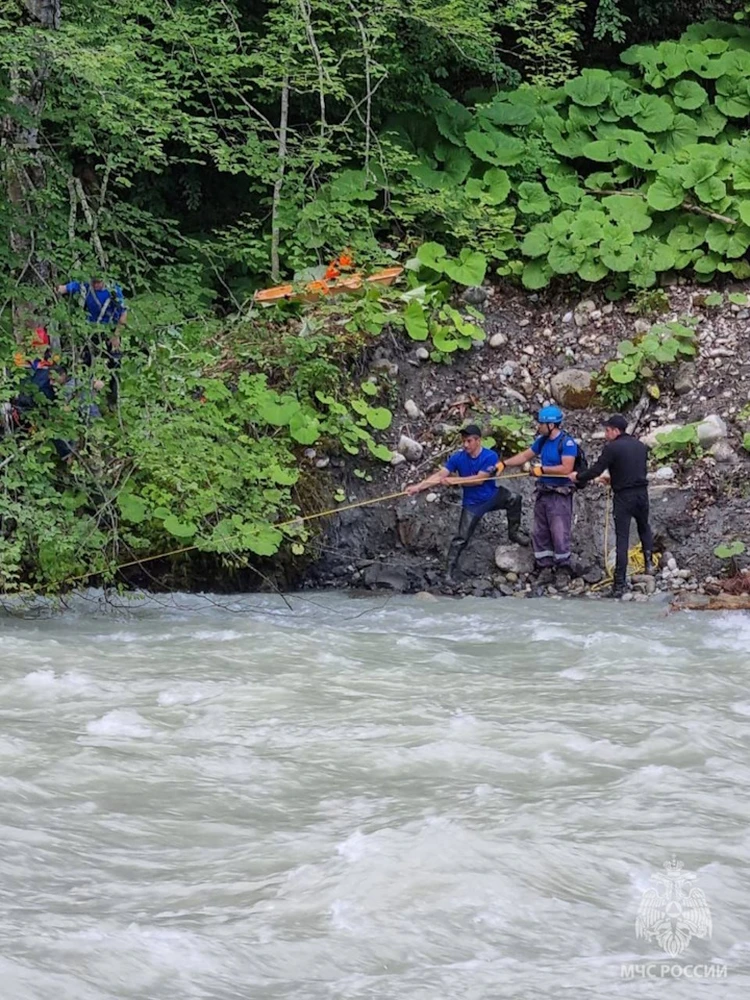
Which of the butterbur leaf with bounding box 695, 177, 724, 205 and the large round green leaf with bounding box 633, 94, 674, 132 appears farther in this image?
the large round green leaf with bounding box 633, 94, 674, 132

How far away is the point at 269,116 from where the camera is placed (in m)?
12.7

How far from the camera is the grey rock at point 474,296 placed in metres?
11.6

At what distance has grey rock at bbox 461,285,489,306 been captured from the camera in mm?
11625

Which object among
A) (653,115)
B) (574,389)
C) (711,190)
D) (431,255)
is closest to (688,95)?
(653,115)

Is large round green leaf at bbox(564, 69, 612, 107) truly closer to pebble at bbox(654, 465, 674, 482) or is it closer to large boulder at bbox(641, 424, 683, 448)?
large boulder at bbox(641, 424, 683, 448)

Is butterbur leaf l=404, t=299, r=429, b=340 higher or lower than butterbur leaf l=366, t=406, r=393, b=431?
higher

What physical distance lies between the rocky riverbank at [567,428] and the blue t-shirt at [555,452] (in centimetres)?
57

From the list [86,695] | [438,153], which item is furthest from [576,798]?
[438,153]

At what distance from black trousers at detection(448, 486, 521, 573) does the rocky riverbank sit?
0.46 ft

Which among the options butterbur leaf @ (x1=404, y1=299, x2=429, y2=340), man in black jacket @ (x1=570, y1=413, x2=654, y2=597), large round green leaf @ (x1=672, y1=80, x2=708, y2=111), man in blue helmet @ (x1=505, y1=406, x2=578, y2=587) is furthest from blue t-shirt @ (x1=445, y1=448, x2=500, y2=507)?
large round green leaf @ (x1=672, y1=80, x2=708, y2=111)

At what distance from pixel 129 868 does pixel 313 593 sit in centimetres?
576

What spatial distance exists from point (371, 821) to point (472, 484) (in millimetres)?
5608

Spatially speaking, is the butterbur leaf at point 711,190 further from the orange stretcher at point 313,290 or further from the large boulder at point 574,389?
the orange stretcher at point 313,290

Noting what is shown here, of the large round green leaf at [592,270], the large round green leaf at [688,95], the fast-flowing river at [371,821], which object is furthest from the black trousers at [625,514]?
the large round green leaf at [688,95]
